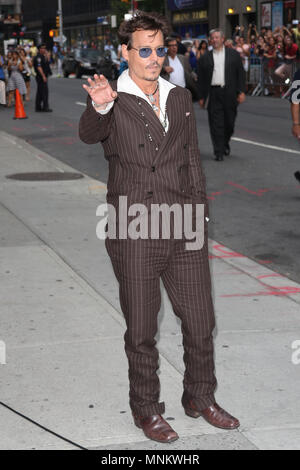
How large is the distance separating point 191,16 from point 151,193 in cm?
5696

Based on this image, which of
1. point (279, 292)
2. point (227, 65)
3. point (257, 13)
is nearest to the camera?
point (279, 292)

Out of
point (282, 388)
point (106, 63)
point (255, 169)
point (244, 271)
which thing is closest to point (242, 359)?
point (282, 388)

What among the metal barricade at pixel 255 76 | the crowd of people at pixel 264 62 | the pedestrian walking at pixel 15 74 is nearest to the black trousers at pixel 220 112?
the crowd of people at pixel 264 62

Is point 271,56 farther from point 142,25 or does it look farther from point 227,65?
point 142,25

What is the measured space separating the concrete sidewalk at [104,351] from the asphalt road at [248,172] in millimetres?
473

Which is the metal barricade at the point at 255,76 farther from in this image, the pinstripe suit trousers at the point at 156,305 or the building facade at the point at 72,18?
the building facade at the point at 72,18

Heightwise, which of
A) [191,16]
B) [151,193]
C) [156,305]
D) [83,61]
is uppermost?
[151,193]

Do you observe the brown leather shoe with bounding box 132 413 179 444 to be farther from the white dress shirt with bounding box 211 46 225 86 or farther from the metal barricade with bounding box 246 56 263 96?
the metal barricade with bounding box 246 56 263 96

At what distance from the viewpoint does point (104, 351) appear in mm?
5215

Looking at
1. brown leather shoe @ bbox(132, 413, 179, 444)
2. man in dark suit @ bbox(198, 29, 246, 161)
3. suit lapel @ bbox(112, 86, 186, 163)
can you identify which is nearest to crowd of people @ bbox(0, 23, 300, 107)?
man in dark suit @ bbox(198, 29, 246, 161)

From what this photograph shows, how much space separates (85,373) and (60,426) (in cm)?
70

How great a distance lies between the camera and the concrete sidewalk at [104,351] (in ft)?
13.5

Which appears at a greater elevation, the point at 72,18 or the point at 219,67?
the point at 219,67

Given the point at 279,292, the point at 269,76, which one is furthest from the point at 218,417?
the point at 269,76
